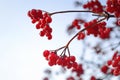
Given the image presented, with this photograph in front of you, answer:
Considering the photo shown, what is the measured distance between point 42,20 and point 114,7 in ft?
3.15

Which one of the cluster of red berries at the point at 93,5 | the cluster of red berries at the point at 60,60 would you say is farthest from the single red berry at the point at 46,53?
the cluster of red berries at the point at 93,5

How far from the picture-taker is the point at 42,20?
4.30m

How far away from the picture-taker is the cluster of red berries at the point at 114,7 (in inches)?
157

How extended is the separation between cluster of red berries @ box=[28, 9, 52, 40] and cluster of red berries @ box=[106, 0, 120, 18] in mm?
770

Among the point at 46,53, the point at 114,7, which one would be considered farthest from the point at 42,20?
the point at 114,7

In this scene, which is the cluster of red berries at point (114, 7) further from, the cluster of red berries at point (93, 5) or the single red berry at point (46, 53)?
the single red berry at point (46, 53)

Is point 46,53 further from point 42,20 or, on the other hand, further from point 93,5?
point 93,5

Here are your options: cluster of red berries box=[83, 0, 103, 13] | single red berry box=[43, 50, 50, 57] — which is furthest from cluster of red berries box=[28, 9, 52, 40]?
cluster of red berries box=[83, 0, 103, 13]

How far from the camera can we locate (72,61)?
4.45 m

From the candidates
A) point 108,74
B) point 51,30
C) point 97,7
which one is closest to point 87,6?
point 97,7

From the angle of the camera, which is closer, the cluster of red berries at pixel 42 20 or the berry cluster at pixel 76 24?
the cluster of red berries at pixel 42 20

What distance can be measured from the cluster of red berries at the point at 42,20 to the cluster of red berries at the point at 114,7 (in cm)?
77

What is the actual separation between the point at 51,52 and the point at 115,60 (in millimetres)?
1378

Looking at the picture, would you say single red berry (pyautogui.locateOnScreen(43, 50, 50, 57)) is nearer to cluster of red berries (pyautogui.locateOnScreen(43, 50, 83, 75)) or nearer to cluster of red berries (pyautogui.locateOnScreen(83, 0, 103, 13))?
cluster of red berries (pyautogui.locateOnScreen(43, 50, 83, 75))
